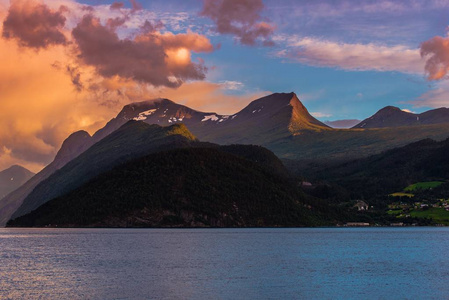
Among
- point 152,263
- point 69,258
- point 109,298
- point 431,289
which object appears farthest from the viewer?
point 69,258

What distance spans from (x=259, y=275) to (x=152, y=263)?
3320 cm

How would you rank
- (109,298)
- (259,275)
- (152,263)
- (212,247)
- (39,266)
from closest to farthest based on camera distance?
(109,298) < (259,275) < (39,266) < (152,263) < (212,247)

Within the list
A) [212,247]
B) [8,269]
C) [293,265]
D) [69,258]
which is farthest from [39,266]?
[212,247]

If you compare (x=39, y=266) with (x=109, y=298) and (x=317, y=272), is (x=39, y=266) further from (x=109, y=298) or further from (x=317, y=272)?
(x=317, y=272)

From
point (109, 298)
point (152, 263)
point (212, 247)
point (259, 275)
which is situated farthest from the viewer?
point (212, 247)

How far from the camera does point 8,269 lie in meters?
126

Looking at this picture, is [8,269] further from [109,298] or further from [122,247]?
[122,247]

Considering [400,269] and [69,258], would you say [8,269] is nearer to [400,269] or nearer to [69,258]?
[69,258]

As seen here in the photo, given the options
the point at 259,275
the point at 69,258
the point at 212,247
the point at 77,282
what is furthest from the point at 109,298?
the point at 212,247

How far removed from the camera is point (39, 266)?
132125 mm

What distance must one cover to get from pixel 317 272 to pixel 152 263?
40.4 meters

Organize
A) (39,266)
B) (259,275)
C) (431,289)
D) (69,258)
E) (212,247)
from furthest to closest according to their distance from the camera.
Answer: (212,247) < (69,258) < (39,266) < (259,275) < (431,289)

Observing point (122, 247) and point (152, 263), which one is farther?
point (122, 247)

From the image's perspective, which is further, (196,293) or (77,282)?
(77,282)
